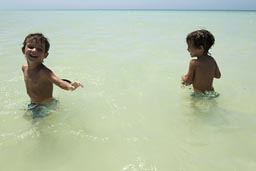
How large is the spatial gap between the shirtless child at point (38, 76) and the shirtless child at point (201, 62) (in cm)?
172

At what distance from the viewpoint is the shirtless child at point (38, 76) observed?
10.9 feet

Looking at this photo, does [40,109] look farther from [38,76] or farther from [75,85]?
[75,85]

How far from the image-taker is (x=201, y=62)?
388cm

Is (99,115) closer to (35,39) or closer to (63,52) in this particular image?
(35,39)

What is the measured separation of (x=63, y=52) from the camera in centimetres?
753

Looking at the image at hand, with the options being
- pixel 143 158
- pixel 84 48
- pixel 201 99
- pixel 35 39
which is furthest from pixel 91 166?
pixel 84 48

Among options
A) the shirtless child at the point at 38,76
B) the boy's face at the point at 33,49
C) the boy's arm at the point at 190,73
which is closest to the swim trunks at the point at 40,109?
the shirtless child at the point at 38,76

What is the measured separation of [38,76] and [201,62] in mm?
2093

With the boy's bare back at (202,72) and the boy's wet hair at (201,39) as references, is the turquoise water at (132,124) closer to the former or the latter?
the boy's bare back at (202,72)

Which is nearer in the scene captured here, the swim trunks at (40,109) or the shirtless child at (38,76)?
the shirtless child at (38,76)

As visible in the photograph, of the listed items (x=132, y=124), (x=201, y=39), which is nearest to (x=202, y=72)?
(x=201, y=39)

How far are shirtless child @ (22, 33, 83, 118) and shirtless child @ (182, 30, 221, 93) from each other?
1717 mm

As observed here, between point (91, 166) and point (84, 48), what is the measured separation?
5960mm

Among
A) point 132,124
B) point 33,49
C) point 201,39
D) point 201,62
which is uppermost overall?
point 201,39
